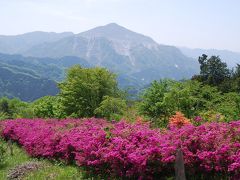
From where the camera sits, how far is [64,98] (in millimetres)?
38250

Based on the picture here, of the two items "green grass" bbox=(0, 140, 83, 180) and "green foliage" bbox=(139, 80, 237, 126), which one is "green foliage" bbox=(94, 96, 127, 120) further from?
"green grass" bbox=(0, 140, 83, 180)

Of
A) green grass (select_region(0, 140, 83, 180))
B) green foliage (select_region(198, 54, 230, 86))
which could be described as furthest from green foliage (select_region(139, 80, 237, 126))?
green foliage (select_region(198, 54, 230, 86))

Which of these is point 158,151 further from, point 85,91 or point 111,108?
point 85,91

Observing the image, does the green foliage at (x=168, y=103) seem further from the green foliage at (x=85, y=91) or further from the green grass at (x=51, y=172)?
the green foliage at (x=85, y=91)

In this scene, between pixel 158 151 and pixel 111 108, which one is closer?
pixel 158 151

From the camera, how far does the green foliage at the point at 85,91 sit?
123 ft

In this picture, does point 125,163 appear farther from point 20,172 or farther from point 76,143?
point 20,172

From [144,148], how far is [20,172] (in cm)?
555

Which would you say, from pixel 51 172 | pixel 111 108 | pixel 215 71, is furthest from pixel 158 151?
pixel 215 71

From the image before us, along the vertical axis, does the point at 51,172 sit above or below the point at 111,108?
below

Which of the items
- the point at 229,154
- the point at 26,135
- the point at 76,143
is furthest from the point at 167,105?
the point at 229,154

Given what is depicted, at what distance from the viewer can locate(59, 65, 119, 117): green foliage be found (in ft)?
123

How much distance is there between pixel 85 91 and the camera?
122ft

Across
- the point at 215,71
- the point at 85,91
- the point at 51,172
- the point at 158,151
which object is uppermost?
the point at 215,71
